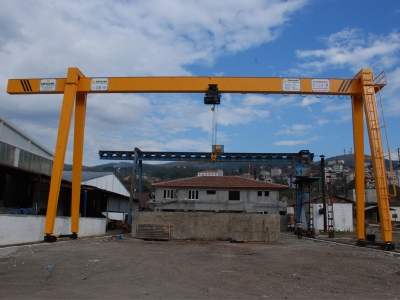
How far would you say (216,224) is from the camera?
20.8 m

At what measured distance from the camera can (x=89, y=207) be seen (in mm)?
31625

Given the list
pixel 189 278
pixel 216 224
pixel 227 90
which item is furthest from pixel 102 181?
pixel 189 278

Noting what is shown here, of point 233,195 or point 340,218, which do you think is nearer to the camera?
point 233,195

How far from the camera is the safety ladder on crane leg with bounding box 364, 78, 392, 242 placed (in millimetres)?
14617

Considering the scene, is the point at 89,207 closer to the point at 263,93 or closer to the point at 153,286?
the point at 263,93

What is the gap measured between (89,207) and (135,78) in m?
18.5

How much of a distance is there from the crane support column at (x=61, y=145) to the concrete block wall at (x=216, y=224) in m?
6.26

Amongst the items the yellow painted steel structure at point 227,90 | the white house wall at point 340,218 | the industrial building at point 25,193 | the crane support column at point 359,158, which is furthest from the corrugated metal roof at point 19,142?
the white house wall at point 340,218

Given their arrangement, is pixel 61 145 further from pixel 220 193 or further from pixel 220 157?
pixel 220 193

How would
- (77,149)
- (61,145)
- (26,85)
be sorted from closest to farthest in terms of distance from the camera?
(61,145) → (26,85) → (77,149)

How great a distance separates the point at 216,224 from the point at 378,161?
9496mm

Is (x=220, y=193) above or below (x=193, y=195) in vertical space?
above

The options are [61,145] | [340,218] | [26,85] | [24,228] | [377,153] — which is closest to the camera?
[24,228]

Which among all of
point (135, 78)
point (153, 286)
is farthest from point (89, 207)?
point (153, 286)
